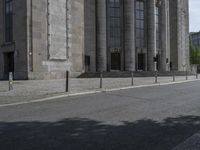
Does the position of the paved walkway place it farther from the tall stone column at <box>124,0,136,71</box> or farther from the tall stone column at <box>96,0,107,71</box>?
the tall stone column at <box>124,0,136,71</box>

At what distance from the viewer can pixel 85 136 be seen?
653 centimetres

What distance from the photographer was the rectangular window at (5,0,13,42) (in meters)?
35.3

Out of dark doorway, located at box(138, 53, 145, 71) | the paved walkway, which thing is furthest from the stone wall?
the paved walkway

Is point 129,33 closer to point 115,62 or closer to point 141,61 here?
point 115,62

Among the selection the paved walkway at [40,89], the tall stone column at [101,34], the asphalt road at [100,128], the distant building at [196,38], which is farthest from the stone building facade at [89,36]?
the distant building at [196,38]

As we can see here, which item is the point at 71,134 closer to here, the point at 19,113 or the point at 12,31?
the point at 19,113

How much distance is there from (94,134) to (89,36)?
43884 millimetres

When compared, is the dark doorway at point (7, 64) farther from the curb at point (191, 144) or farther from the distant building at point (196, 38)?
the distant building at point (196, 38)

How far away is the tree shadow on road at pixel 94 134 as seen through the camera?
5.79 m

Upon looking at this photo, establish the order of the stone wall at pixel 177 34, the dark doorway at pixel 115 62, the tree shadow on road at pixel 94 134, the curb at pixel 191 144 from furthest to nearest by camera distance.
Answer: the stone wall at pixel 177 34 < the dark doorway at pixel 115 62 < the tree shadow on road at pixel 94 134 < the curb at pixel 191 144

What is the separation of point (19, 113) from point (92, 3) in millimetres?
42621

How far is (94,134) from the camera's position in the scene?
6691 millimetres

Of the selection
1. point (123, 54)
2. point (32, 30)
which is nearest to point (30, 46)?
point (32, 30)

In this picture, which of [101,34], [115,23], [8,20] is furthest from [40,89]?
[115,23]
